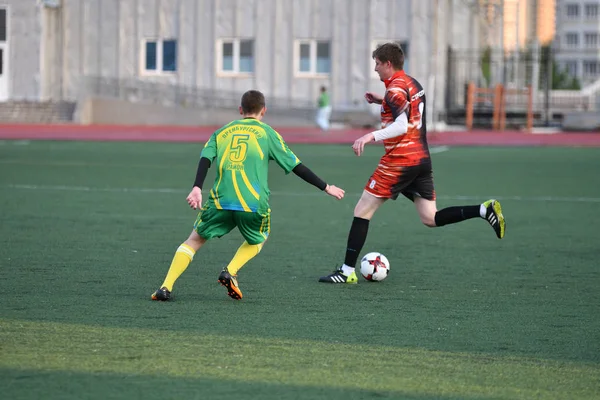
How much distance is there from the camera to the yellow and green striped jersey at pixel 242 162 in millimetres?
8102

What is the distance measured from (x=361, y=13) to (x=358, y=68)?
2153mm

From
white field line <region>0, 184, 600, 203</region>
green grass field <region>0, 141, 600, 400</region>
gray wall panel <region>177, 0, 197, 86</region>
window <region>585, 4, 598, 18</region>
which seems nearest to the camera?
green grass field <region>0, 141, 600, 400</region>

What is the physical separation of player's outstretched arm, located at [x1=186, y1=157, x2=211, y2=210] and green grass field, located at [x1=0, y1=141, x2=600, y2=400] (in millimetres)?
721

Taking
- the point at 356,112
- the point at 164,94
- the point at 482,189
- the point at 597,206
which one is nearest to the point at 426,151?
the point at 597,206

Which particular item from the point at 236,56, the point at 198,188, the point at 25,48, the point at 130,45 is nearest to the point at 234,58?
the point at 236,56

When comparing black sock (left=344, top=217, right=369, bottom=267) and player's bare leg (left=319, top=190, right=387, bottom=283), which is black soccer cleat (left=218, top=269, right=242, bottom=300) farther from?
black sock (left=344, top=217, right=369, bottom=267)

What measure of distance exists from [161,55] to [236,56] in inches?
122

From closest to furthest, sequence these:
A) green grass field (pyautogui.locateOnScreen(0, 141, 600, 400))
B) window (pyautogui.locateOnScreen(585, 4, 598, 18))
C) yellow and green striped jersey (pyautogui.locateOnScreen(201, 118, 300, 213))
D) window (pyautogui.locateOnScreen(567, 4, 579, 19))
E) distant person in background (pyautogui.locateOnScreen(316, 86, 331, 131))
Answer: green grass field (pyautogui.locateOnScreen(0, 141, 600, 400)), yellow and green striped jersey (pyautogui.locateOnScreen(201, 118, 300, 213)), distant person in background (pyautogui.locateOnScreen(316, 86, 331, 131)), window (pyautogui.locateOnScreen(585, 4, 598, 18)), window (pyautogui.locateOnScreen(567, 4, 579, 19))

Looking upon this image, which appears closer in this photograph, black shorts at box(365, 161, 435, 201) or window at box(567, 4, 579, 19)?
black shorts at box(365, 161, 435, 201)

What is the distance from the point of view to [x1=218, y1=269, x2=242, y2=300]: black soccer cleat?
8.10 meters

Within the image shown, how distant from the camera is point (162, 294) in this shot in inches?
323

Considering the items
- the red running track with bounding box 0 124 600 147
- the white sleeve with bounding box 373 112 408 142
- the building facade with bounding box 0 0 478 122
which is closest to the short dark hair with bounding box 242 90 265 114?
the white sleeve with bounding box 373 112 408 142

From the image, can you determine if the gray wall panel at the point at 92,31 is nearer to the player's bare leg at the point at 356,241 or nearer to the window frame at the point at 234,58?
the window frame at the point at 234,58

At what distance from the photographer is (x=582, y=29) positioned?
139 metres
